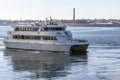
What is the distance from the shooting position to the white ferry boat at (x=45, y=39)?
8212 cm

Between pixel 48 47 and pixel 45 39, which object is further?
pixel 45 39

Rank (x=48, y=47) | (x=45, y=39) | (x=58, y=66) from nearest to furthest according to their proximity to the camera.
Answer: (x=58, y=66)
(x=48, y=47)
(x=45, y=39)

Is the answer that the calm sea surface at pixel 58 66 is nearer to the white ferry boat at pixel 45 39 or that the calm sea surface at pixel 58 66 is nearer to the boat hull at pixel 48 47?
the boat hull at pixel 48 47

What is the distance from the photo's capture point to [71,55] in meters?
80.7

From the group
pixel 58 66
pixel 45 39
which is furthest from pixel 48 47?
pixel 58 66

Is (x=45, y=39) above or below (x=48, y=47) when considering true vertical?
above

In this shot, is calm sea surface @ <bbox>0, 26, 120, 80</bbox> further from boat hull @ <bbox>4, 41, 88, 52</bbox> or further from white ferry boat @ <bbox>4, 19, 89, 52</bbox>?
white ferry boat @ <bbox>4, 19, 89, 52</bbox>

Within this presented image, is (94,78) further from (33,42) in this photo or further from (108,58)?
(33,42)

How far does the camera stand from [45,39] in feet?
278

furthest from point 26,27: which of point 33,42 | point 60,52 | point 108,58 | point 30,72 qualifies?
point 30,72

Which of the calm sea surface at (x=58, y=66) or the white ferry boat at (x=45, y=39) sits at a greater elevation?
the white ferry boat at (x=45, y=39)

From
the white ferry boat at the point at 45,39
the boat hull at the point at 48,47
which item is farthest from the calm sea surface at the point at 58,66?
the white ferry boat at the point at 45,39

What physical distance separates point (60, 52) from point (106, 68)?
21.9m

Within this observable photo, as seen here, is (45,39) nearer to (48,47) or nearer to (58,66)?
(48,47)
